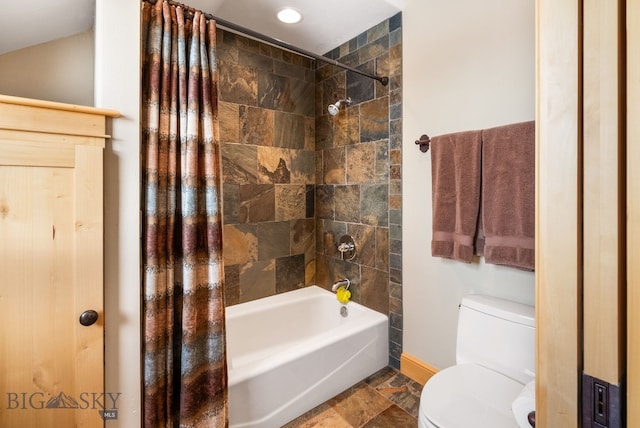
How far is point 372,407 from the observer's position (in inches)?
71.7

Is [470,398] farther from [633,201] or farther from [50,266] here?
[50,266]

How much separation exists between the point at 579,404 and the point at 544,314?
164mm

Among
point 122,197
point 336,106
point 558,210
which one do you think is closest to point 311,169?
point 336,106

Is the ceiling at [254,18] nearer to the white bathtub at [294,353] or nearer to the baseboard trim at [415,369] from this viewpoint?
the white bathtub at [294,353]

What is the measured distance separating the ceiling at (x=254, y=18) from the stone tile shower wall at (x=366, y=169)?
13 cm

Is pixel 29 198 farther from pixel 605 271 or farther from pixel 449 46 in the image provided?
pixel 449 46

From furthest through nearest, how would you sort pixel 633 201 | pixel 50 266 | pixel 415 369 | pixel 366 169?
pixel 366 169
pixel 415 369
pixel 50 266
pixel 633 201

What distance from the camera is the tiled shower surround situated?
2.20m

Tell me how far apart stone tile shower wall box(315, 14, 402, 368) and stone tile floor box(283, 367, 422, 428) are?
22 cm

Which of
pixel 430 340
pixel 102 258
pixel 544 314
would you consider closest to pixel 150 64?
pixel 102 258

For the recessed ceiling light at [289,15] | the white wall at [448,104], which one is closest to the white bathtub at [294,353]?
the white wall at [448,104]

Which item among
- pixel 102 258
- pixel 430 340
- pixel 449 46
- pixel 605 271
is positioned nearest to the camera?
pixel 605 271

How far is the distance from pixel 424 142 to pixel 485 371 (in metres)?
1.31

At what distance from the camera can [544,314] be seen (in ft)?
1.92
